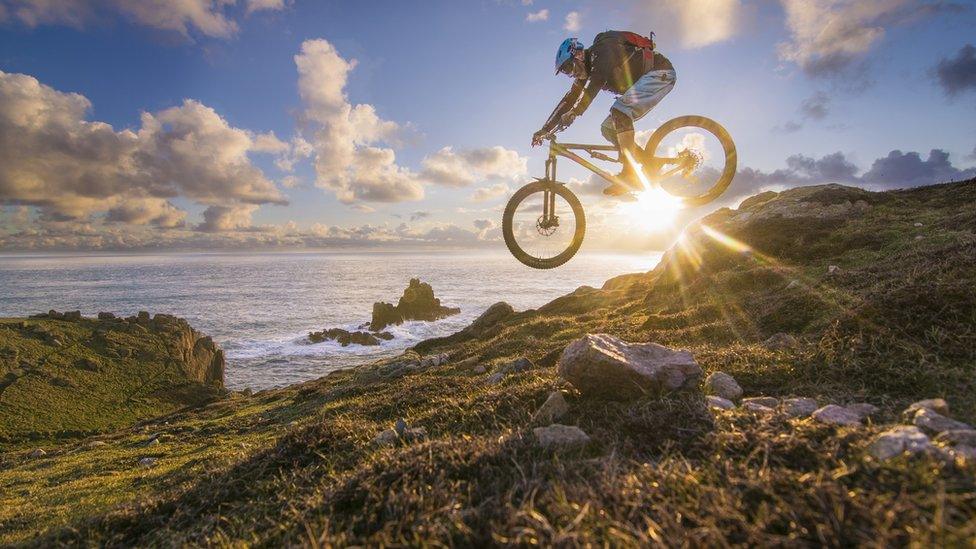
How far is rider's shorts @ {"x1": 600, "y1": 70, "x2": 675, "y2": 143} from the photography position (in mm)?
7926

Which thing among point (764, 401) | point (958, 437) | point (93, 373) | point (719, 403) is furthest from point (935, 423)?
point (93, 373)

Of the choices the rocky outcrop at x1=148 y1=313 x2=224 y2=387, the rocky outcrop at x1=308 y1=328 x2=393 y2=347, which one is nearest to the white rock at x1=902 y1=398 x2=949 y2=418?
the rocky outcrop at x1=148 y1=313 x2=224 y2=387

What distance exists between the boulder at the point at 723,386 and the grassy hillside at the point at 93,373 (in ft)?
129

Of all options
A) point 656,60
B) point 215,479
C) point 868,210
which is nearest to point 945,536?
point 215,479

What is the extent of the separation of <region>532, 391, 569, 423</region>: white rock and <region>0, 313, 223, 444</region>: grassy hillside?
124 feet

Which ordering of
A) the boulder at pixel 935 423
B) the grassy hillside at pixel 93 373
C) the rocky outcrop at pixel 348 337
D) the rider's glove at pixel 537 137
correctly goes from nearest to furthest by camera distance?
the boulder at pixel 935 423
the rider's glove at pixel 537 137
the grassy hillside at pixel 93 373
the rocky outcrop at pixel 348 337

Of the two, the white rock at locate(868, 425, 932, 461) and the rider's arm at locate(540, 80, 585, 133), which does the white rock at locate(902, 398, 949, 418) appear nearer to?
the white rock at locate(868, 425, 932, 461)

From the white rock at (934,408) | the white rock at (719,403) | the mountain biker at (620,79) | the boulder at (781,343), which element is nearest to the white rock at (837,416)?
the white rock at (934,408)

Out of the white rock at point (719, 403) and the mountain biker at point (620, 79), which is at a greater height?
the mountain biker at point (620, 79)

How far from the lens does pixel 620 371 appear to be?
5184mm

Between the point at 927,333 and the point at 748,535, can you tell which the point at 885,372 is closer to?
the point at 927,333

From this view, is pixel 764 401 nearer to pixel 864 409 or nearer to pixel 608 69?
pixel 864 409

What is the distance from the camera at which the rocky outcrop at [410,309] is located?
253ft

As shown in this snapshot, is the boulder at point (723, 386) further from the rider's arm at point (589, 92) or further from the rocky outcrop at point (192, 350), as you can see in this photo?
the rocky outcrop at point (192, 350)
